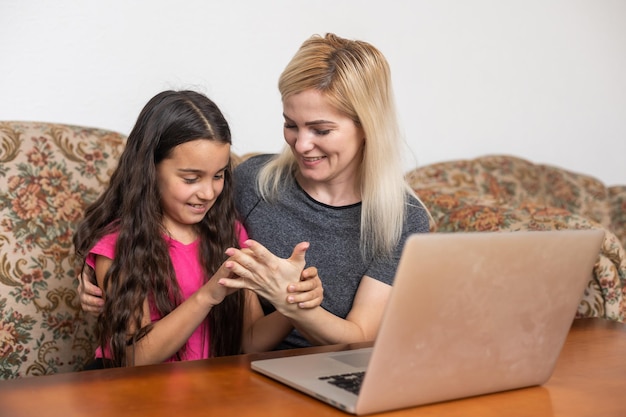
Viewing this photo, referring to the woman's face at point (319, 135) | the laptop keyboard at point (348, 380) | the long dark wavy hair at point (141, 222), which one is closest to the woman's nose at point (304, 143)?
the woman's face at point (319, 135)

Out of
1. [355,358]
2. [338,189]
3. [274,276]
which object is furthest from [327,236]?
[355,358]

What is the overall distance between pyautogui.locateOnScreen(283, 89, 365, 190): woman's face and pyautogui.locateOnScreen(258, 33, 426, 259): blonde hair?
2cm

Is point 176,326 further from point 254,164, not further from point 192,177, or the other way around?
point 254,164

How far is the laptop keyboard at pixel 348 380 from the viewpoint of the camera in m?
1.02

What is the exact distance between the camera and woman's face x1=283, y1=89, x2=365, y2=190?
165 centimetres

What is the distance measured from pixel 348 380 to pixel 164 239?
68cm

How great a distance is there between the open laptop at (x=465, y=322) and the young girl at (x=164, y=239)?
45 cm

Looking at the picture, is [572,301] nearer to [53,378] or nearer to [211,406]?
[211,406]

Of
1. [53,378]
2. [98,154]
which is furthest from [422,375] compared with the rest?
[98,154]

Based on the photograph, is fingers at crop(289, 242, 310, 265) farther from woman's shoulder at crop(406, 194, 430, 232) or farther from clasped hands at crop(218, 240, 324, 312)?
woman's shoulder at crop(406, 194, 430, 232)

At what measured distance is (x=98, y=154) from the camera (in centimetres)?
210

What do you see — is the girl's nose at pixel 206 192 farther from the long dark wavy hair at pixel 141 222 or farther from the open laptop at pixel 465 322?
the open laptop at pixel 465 322

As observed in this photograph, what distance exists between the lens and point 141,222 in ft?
5.17

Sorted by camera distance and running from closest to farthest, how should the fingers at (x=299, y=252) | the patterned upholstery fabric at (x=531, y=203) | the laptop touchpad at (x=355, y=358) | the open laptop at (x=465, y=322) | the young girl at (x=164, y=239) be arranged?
1. the open laptop at (x=465, y=322)
2. the laptop touchpad at (x=355, y=358)
3. the fingers at (x=299, y=252)
4. the young girl at (x=164, y=239)
5. the patterned upholstery fabric at (x=531, y=203)
